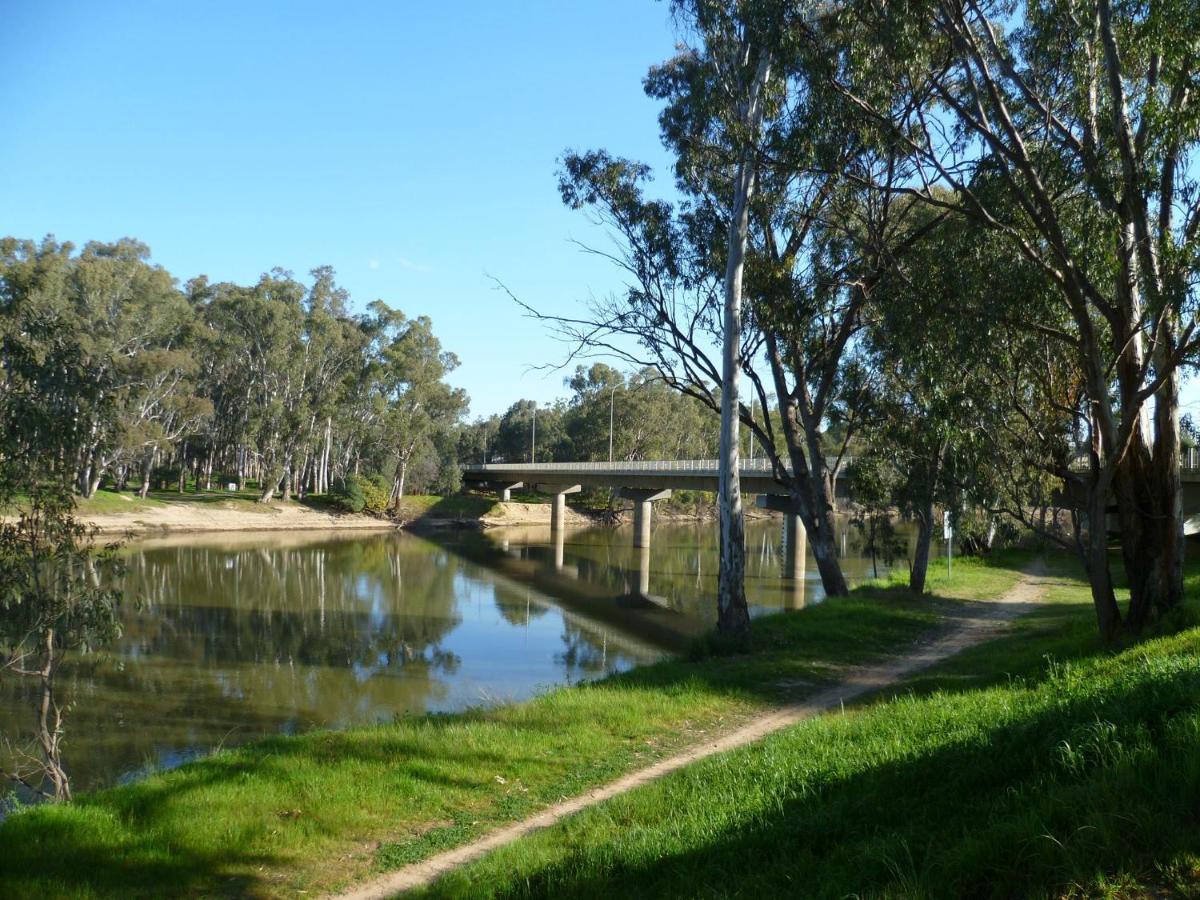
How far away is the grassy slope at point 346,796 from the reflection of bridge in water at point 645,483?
18.4 m

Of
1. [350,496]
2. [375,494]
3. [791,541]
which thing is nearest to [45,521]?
[791,541]

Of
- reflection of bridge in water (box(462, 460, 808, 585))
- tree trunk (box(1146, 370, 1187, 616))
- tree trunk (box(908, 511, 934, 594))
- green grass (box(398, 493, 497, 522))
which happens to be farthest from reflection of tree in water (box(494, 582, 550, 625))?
green grass (box(398, 493, 497, 522))

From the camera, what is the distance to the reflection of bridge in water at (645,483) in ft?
A: 117

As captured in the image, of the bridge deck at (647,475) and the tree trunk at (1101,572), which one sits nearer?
the tree trunk at (1101,572)

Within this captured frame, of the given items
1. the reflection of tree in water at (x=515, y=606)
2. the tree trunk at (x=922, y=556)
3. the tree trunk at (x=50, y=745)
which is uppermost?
the tree trunk at (x=922, y=556)

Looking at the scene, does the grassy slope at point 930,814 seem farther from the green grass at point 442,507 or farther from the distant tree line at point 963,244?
the green grass at point 442,507

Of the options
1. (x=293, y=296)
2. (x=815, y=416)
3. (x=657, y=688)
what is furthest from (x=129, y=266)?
(x=657, y=688)

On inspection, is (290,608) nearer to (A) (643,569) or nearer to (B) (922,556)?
(B) (922,556)

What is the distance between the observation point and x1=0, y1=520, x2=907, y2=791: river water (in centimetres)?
1357

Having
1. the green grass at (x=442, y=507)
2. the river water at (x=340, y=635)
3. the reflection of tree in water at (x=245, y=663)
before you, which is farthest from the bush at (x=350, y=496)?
the reflection of tree in water at (x=245, y=663)

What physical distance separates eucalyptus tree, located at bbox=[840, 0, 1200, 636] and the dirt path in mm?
2905

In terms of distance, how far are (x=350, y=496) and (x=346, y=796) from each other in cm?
5481

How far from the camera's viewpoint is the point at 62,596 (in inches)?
376

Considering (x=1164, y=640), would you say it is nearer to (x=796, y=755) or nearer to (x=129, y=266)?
(x=796, y=755)
